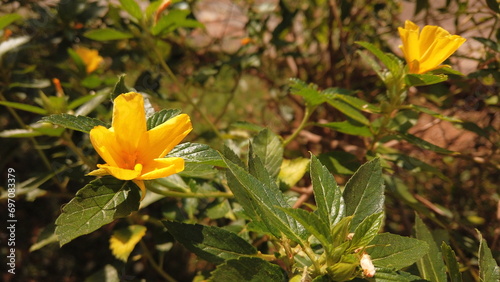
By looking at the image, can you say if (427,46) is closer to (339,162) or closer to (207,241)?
(339,162)

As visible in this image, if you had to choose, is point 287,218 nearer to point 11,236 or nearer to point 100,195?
point 100,195

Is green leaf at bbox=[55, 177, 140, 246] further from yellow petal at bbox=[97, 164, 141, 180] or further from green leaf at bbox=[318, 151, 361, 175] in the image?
green leaf at bbox=[318, 151, 361, 175]

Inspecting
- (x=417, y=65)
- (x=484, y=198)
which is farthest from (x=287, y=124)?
(x=417, y=65)

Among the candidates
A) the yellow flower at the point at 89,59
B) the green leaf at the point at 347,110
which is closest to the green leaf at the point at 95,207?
the green leaf at the point at 347,110

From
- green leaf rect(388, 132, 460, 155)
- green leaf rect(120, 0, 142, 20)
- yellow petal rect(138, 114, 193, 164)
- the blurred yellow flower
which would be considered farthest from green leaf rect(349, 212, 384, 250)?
green leaf rect(120, 0, 142, 20)

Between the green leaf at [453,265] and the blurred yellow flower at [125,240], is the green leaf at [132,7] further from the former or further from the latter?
A: the green leaf at [453,265]

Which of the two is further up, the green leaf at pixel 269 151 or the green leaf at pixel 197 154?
the green leaf at pixel 197 154
